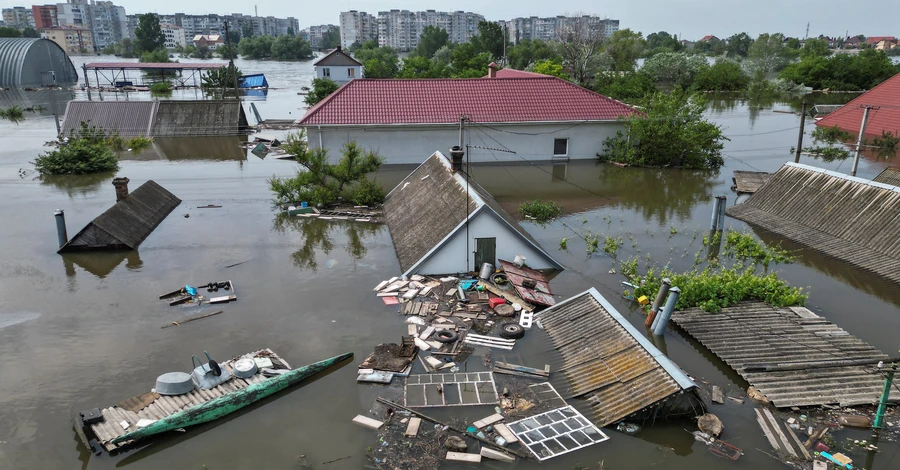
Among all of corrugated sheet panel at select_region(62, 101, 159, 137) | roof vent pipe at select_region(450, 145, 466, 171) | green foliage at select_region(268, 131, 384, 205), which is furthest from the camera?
corrugated sheet panel at select_region(62, 101, 159, 137)

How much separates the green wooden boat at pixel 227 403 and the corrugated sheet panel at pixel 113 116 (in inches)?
1342

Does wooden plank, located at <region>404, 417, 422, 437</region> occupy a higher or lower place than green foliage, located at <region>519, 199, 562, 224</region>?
lower

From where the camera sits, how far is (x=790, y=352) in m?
13.0

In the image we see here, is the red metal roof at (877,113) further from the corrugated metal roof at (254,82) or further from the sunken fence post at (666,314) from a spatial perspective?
the corrugated metal roof at (254,82)

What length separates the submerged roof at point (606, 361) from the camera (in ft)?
35.8

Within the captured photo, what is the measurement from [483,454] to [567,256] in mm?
10667

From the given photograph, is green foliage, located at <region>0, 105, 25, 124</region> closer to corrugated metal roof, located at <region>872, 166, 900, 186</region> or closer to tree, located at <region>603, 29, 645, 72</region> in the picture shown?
corrugated metal roof, located at <region>872, 166, 900, 186</region>

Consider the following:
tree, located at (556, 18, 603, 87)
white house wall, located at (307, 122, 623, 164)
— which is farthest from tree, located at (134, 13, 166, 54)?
white house wall, located at (307, 122, 623, 164)

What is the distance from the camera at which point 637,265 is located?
736 inches

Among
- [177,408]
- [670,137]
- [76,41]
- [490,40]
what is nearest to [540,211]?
[670,137]

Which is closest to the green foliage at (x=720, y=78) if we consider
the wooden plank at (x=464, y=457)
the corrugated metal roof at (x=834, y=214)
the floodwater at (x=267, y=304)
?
the floodwater at (x=267, y=304)

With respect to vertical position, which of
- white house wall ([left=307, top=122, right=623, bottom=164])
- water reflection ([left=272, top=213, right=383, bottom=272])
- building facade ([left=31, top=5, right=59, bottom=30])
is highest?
building facade ([left=31, top=5, right=59, bottom=30])

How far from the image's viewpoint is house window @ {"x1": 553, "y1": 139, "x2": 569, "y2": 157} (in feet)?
109

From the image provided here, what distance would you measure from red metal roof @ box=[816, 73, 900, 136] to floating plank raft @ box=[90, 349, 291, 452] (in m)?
43.7
